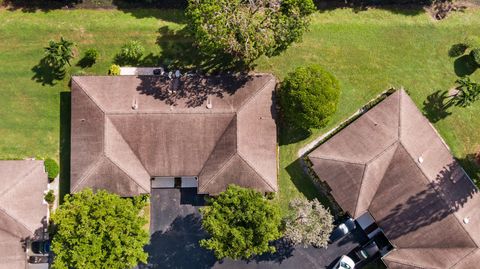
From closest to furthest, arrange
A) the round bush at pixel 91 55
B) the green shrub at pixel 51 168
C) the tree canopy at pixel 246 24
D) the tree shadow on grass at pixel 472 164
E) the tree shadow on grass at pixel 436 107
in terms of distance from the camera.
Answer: the tree canopy at pixel 246 24 → the green shrub at pixel 51 168 → the round bush at pixel 91 55 → the tree shadow on grass at pixel 472 164 → the tree shadow on grass at pixel 436 107

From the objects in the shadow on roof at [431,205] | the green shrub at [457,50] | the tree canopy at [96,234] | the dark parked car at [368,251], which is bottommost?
the dark parked car at [368,251]

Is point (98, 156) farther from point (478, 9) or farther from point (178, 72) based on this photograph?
point (478, 9)

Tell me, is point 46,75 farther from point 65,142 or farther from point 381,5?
point 381,5

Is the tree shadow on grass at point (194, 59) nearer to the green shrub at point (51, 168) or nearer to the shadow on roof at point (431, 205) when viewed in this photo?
the green shrub at point (51, 168)

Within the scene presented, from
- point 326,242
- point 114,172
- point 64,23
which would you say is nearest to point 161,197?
point 114,172

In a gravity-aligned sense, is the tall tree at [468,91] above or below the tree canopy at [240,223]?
above

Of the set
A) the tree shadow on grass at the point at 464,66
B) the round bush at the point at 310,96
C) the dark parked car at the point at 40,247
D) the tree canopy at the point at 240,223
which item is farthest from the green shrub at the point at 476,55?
the dark parked car at the point at 40,247

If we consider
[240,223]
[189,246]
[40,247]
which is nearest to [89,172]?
[40,247]
